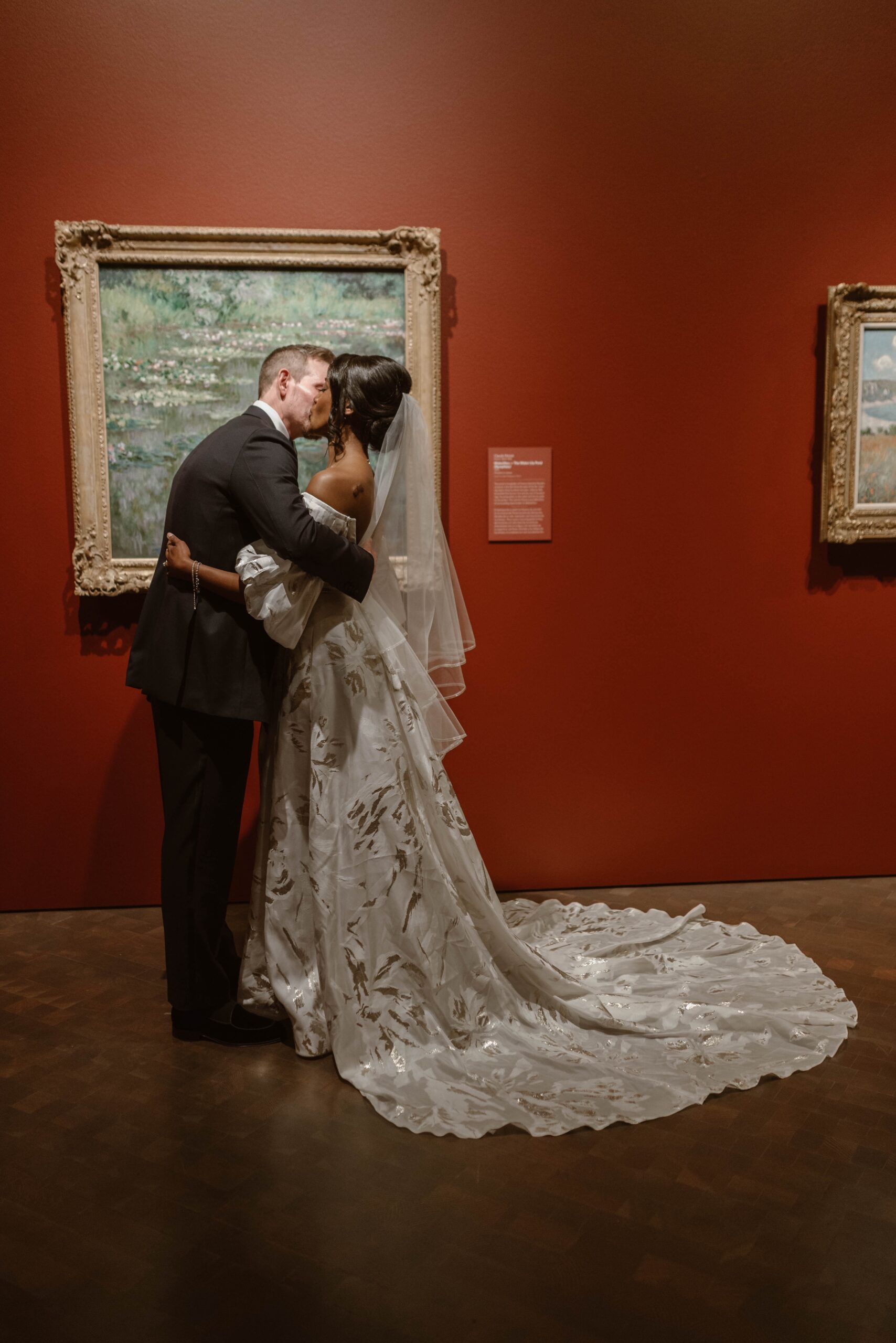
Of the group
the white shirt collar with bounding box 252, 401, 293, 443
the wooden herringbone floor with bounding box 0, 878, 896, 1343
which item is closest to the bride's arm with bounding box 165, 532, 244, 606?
the white shirt collar with bounding box 252, 401, 293, 443

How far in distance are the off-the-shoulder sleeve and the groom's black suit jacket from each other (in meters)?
0.04

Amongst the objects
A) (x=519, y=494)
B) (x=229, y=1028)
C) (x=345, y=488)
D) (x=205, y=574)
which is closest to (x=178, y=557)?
(x=205, y=574)

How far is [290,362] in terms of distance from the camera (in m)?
2.75

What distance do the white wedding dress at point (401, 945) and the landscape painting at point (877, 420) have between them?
194 centimetres

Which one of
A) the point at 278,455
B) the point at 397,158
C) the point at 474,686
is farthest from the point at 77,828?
the point at 397,158

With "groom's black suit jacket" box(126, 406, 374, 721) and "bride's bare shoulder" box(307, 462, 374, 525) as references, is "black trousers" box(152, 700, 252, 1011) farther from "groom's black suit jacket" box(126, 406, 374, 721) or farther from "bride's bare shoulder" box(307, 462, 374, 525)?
"bride's bare shoulder" box(307, 462, 374, 525)

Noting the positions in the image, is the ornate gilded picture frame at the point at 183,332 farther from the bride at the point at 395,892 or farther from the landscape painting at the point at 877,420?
the landscape painting at the point at 877,420

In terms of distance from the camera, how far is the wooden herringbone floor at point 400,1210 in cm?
171

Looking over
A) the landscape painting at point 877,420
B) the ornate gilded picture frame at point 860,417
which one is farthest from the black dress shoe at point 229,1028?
the landscape painting at point 877,420

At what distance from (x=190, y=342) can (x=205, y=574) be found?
4.11 ft

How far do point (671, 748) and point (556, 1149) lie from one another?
1.94 meters

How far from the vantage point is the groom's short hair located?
274cm

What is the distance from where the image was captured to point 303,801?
2.69m

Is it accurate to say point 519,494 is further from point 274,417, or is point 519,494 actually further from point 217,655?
point 217,655
